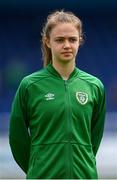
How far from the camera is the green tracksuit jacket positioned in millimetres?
3818

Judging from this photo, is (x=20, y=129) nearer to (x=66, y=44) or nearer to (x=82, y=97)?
(x=82, y=97)

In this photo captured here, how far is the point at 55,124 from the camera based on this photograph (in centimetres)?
384

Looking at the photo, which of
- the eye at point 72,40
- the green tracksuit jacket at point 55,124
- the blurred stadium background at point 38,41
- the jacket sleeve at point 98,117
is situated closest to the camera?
the green tracksuit jacket at point 55,124

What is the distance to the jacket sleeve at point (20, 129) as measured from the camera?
3988 millimetres

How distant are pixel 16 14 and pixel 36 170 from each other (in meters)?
12.6

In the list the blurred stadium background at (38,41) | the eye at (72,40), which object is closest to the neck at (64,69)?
the eye at (72,40)

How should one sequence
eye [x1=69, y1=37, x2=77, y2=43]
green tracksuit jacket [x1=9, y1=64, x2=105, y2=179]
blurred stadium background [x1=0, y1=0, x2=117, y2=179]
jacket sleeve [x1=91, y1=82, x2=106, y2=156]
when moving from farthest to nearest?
blurred stadium background [x1=0, y1=0, x2=117, y2=179] → jacket sleeve [x1=91, y1=82, x2=106, y2=156] → eye [x1=69, y1=37, x2=77, y2=43] → green tracksuit jacket [x1=9, y1=64, x2=105, y2=179]

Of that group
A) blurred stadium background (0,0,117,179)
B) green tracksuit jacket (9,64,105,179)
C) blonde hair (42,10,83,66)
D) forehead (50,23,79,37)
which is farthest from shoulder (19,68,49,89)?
blurred stadium background (0,0,117,179)

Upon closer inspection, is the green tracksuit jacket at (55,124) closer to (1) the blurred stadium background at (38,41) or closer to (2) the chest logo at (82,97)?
(2) the chest logo at (82,97)

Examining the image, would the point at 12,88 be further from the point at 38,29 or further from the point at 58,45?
the point at 58,45

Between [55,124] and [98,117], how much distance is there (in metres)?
0.40

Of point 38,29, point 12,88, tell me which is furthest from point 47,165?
point 38,29

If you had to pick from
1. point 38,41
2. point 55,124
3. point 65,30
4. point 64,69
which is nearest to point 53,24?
point 65,30

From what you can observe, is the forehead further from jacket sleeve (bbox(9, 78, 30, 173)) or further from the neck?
jacket sleeve (bbox(9, 78, 30, 173))
